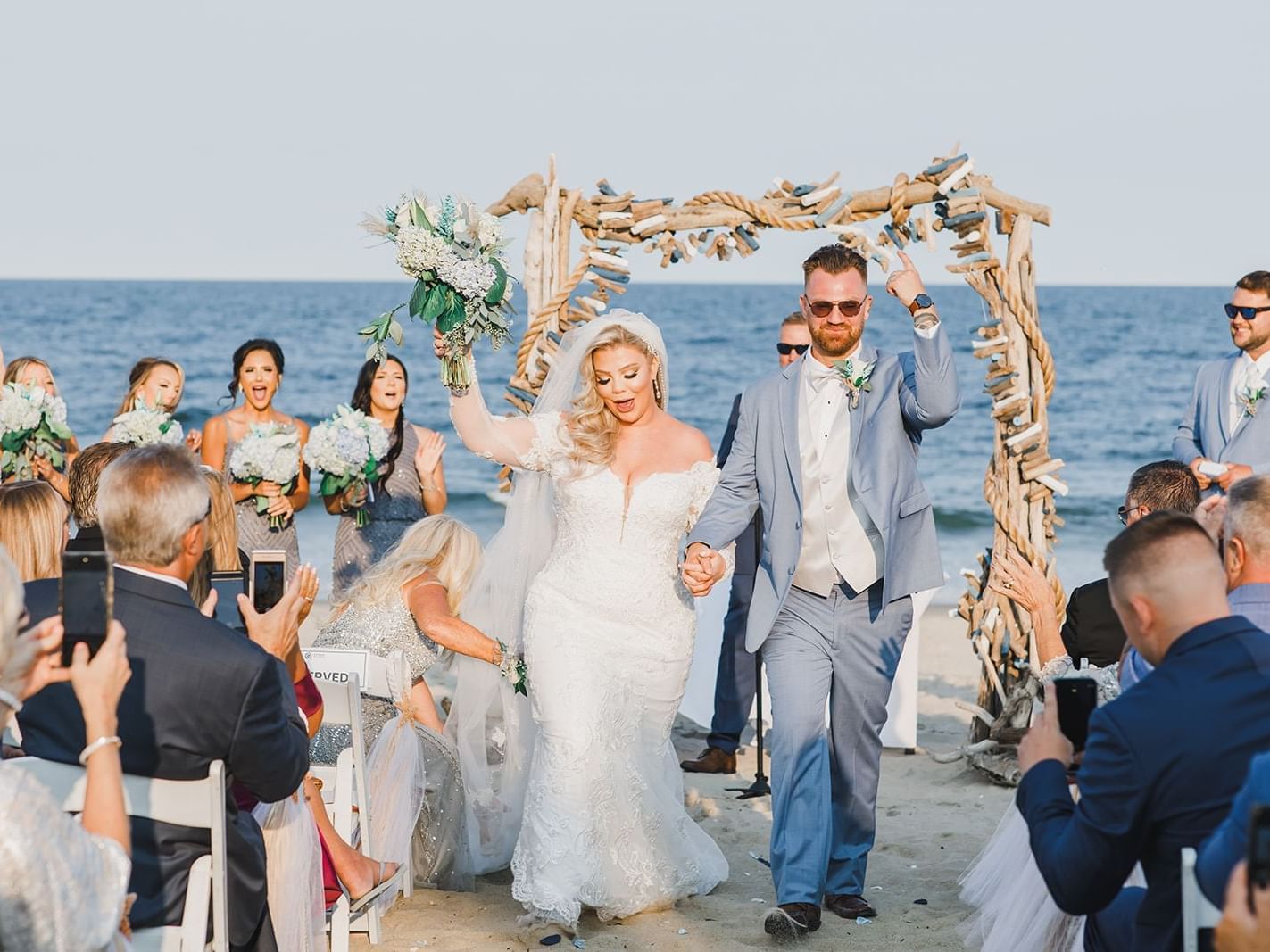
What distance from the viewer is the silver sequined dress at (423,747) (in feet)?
18.3

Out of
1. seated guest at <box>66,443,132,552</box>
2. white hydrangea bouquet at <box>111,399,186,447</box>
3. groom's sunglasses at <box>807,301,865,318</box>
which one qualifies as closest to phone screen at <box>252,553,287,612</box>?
seated guest at <box>66,443,132,552</box>

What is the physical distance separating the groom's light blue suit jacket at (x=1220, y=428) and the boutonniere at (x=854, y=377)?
2.62m

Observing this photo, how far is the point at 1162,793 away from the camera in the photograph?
2.84 metres

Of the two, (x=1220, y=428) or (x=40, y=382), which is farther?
(x=40, y=382)

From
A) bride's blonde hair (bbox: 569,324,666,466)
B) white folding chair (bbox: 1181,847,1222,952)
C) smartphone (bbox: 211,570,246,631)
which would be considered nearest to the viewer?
white folding chair (bbox: 1181,847,1222,952)

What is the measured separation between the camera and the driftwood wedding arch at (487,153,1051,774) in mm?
6816

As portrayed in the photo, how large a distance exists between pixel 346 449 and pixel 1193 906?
5203 millimetres

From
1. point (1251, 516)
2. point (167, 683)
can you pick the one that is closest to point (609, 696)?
point (167, 683)

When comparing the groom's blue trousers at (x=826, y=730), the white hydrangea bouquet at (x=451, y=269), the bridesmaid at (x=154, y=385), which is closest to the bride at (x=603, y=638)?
the white hydrangea bouquet at (x=451, y=269)

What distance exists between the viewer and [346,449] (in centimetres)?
718

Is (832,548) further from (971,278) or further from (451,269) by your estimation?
(971,278)

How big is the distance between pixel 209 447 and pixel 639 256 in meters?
2.34

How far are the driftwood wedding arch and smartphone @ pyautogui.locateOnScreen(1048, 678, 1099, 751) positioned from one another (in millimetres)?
3438

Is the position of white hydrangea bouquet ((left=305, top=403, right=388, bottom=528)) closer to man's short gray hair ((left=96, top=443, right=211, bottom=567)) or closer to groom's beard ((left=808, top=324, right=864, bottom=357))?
groom's beard ((left=808, top=324, right=864, bottom=357))
